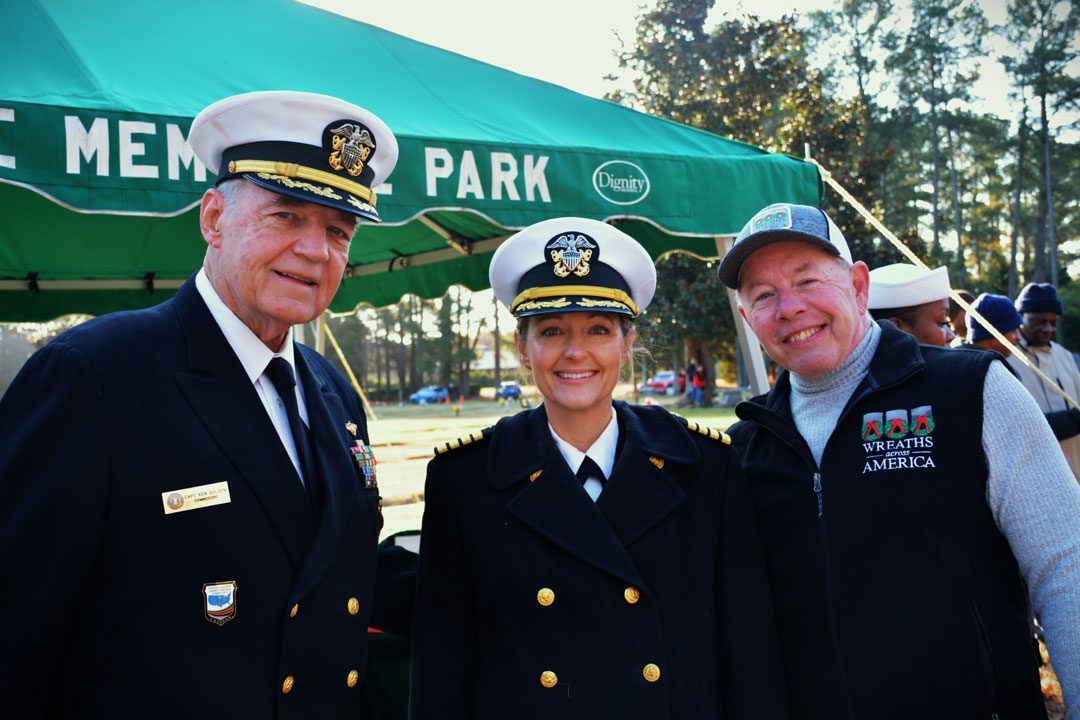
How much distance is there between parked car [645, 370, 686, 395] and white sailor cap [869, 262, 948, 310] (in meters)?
38.2

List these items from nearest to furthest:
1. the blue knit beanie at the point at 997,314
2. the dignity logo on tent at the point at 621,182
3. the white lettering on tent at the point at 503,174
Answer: the white lettering on tent at the point at 503,174 → the dignity logo on tent at the point at 621,182 → the blue knit beanie at the point at 997,314

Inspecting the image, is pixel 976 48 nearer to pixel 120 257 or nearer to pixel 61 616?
pixel 120 257

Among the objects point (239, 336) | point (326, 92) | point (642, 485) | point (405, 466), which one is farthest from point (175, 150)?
point (405, 466)

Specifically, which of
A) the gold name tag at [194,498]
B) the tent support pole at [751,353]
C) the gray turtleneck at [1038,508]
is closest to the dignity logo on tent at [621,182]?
the tent support pole at [751,353]

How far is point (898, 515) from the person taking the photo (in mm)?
1927

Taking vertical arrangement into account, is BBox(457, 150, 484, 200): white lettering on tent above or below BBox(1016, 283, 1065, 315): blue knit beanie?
above

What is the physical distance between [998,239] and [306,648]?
188 feet

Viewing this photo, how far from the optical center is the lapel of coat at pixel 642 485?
6.55 feet

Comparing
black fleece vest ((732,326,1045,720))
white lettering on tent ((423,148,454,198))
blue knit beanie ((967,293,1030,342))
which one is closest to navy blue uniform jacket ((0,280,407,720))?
black fleece vest ((732,326,1045,720))

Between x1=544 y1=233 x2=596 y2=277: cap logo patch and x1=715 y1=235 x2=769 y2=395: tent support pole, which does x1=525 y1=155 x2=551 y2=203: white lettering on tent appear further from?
x1=544 y1=233 x2=596 y2=277: cap logo patch

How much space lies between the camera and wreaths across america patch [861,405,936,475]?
195 cm

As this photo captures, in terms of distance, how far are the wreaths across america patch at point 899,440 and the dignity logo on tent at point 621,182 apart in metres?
2.21

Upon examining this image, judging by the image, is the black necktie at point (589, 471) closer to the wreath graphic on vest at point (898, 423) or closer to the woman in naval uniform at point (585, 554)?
the woman in naval uniform at point (585, 554)

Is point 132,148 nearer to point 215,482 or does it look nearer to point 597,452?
point 215,482
